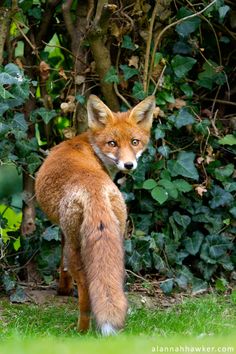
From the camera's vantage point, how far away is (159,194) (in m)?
8.88

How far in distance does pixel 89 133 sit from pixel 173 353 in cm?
337

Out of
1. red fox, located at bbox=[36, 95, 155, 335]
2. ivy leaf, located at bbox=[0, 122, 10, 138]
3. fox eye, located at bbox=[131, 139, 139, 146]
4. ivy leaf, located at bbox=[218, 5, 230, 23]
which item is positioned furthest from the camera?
ivy leaf, located at bbox=[218, 5, 230, 23]

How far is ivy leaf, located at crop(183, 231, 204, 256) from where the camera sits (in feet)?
30.2

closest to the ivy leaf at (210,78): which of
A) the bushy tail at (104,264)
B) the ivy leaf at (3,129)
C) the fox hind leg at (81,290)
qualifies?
the ivy leaf at (3,129)

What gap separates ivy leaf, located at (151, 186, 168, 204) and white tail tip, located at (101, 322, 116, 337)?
2.95 metres

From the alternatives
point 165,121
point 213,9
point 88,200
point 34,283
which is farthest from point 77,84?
point 88,200

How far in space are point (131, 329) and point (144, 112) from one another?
238 cm

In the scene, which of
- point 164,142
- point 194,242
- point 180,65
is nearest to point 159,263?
point 194,242

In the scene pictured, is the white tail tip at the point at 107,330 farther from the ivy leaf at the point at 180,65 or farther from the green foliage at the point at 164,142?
the ivy leaf at the point at 180,65

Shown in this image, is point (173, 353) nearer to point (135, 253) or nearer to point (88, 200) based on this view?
point (88, 200)

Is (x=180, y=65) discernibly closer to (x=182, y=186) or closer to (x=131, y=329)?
(x=182, y=186)

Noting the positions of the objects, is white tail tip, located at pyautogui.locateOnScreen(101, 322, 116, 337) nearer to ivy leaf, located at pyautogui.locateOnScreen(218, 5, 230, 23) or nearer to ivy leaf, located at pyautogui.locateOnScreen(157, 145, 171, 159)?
ivy leaf, located at pyautogui.locateOnScreen(157, 145, 171, 159)

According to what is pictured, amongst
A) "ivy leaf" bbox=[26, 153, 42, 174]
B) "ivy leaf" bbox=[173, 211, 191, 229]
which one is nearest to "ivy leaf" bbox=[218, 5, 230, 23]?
"ivy leaf" bbox=[173, 211, 191, 229]

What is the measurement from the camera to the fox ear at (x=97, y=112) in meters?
7.99
